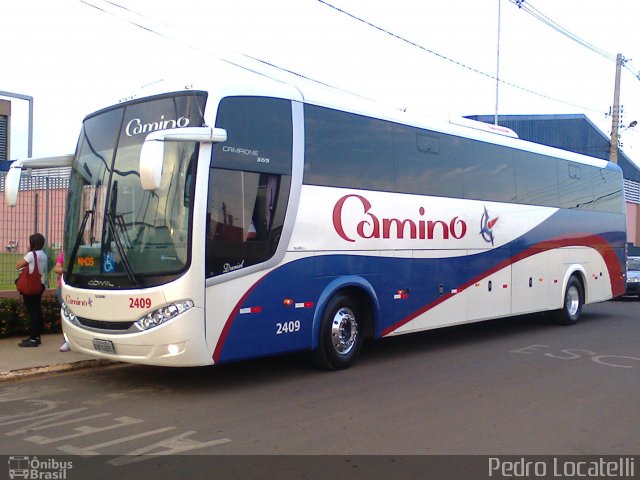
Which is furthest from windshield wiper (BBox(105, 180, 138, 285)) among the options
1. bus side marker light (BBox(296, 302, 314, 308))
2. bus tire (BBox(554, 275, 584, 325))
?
bus tire (BBox(554, 275, 584, 325))

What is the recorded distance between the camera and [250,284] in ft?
26.2

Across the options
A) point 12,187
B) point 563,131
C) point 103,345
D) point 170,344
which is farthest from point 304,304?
point 563,131

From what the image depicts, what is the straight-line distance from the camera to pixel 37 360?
9539 mm

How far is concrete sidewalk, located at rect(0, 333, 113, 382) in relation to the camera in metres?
8.91

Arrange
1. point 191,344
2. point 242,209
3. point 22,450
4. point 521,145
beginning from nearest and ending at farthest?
point 22,450, point 191,344, point 242,209, point 521,145

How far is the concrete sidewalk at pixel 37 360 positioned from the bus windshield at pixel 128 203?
158 cm

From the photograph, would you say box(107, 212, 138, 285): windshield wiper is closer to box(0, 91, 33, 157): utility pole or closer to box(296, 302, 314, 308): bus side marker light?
box(296, 302, 314, 308): bus side marker light

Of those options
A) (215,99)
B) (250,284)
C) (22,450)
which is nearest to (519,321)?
(250,284)

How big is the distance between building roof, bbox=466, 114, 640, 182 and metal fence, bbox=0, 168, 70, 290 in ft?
116

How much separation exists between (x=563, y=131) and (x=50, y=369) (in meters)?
42.1

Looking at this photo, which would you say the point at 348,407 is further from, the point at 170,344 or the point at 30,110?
the point at 30,110
